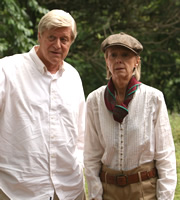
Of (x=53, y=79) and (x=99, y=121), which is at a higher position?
(x=53, y=79)

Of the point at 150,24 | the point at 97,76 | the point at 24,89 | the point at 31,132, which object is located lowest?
the point at 97,76

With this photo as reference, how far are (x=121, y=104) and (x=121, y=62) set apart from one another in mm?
264

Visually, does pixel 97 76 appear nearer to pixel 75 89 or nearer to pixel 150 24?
pixel 150 24

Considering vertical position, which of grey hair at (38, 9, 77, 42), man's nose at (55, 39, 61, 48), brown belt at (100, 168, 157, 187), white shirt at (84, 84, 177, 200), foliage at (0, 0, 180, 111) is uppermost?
grey hair at (38, 9, 77, 42)

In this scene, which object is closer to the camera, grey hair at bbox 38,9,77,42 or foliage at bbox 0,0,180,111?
grey hair at bbox 38,9,77,42

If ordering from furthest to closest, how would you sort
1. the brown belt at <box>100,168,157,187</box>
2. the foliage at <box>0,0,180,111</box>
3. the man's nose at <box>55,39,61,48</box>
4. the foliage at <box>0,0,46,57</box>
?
1. the foliage at <box>0,0,180,111</box>
2. the foliage at <box>0,0,46,57</box>
3. the man's nose at <box>55,39,61,48</box>
4. the brown belt at <box>100,168,157,187</box>

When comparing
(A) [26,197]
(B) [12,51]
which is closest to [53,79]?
(A) [26,197]

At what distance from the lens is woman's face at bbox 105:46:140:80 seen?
8.21 feet

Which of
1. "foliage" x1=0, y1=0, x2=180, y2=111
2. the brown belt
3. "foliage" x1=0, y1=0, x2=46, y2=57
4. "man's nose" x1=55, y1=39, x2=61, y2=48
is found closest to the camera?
the brown belt

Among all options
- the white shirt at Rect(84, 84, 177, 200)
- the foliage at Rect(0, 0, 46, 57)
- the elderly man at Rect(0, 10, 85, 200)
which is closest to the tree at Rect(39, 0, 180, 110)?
the foliage at Rect(0, 0, 46, 57)

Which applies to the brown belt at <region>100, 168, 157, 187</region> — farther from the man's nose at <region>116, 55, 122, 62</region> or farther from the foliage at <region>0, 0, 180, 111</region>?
the foliage at <region>0, 0, 180, 111</region>

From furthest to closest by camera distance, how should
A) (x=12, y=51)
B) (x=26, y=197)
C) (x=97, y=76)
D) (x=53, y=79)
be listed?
(x=97, y=76), (x=12, y=51), (x=53, y=79), (x=26, y=197)

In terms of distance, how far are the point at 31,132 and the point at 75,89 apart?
0.48m

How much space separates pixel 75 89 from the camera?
2770mm
